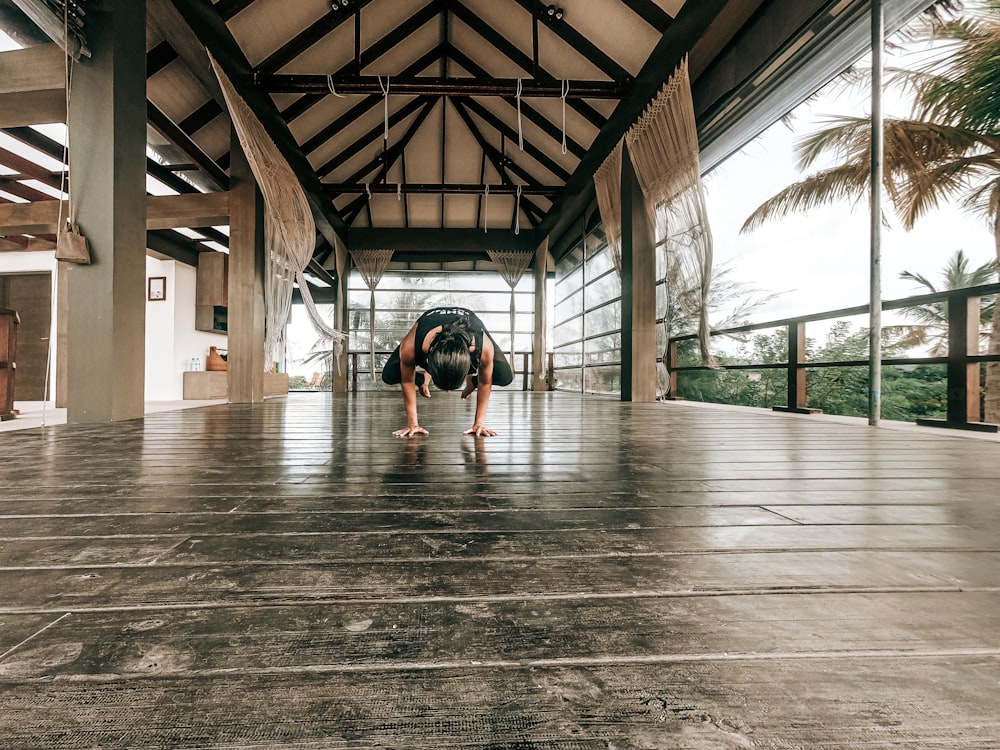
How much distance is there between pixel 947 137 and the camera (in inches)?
174

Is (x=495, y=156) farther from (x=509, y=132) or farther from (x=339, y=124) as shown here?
(x=339, y=124)

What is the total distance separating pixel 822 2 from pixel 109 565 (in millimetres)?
4412

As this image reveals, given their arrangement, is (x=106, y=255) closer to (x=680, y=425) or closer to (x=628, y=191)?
(x=680, y=425)

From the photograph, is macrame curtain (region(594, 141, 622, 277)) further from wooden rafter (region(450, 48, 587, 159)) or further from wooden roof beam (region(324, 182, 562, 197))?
wooden roof beam (region(324, 182, 562, 197))

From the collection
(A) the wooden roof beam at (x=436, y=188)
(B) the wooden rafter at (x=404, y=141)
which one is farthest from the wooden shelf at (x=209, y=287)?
(B) the wooden rafter at (x=404, y=141)

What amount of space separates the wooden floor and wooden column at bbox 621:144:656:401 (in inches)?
162

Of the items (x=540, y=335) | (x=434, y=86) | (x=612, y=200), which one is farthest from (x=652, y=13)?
(x=540, y=335)

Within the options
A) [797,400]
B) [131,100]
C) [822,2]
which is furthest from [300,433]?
[822,2]

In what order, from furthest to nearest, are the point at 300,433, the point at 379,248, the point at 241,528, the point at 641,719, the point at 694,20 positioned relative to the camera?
the point at 379,248, the point at 694,20, the point at 300,433, the point at 241,528, the point at 641,719

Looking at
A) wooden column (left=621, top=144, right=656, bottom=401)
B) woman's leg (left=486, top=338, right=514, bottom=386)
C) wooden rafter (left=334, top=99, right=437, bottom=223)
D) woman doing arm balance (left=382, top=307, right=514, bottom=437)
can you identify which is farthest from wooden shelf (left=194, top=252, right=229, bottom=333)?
woman's leg (left=486, top=338, right=514, bottom=386)

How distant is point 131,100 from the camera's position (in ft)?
9.96

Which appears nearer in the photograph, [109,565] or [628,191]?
[109,565]

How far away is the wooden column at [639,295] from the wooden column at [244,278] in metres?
4.20

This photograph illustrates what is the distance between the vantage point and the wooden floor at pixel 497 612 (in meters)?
0.40
